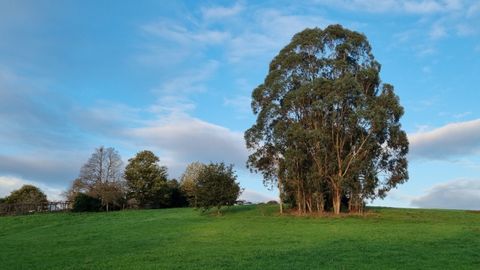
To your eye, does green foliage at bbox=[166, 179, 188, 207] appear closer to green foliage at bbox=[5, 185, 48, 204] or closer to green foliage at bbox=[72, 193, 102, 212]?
green foliage at bbox=[72, 193, 102, 212]

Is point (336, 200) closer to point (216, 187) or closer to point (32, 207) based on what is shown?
point (216, 187)

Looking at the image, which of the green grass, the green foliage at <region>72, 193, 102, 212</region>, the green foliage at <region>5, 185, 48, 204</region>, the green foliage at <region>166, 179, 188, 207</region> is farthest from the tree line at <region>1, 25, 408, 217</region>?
the green foliage at <region>5, 185, 48, 204</region>

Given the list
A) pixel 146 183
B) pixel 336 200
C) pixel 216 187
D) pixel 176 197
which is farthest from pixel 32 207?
pixel 336 200

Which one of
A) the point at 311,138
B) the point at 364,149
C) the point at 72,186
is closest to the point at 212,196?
the point at 311,138

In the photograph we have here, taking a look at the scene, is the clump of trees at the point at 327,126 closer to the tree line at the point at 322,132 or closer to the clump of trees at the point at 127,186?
the tree line at the point at 322,132

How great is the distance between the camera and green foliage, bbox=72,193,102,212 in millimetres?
76062

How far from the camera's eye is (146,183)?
292 feet

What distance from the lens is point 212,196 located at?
178 feet

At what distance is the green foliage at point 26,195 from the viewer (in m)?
96.3

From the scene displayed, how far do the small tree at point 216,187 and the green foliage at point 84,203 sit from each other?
28482 mm

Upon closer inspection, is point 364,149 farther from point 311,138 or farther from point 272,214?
point 272,214

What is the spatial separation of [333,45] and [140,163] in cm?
4619

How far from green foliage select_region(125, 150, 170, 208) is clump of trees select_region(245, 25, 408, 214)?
3595 centimetres

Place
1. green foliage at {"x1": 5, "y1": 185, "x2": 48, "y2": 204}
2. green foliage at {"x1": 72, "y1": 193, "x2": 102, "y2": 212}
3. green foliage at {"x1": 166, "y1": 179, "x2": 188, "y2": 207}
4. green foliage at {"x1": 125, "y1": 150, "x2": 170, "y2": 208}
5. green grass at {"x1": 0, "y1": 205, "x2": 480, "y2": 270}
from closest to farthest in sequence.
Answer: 1. green grass at {"x1": 0, "y1": 205, "x2": 480, "y2": 270}
2. green foliage at {"x1": 72, "y1": 193, "x2": 102, "y2": 212}
3. green foliage at {"x1": 125, "y1": 150, "x2": 170, "y2": 208}
4. green foliage at {"x1": 166, "y1": 179, "x2": 188, "y2": 207}
5. green foliage at {"x1": 5, "y1": 185, "x2": 48, "y2": 204}
